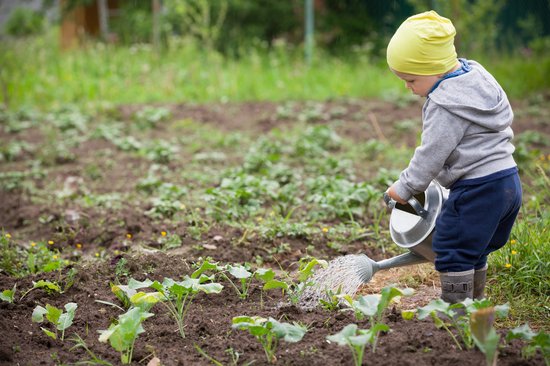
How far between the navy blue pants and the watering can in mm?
95

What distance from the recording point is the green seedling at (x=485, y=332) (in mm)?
2182

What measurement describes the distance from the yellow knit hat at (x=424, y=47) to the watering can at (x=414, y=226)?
49cm

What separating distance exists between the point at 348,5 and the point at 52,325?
1133cm

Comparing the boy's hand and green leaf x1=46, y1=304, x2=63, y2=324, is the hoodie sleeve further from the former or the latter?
green leaf x1=46, y1=304, x2=63, y2=324

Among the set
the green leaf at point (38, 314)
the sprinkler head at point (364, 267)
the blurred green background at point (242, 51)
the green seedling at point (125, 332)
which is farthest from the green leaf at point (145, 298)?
the blurred green background at point (242, 51)

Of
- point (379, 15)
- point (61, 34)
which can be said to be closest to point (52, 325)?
point (379, 15)

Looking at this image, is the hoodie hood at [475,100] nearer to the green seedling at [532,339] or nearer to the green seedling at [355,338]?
the green seedling at [532,339]

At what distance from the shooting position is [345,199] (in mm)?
4227

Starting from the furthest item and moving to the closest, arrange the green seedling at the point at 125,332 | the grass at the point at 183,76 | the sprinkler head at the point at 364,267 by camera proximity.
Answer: the grass at the point at 183,76 → the sprinkler head at the point at 364,267 → the green seedling at the point at 125,332

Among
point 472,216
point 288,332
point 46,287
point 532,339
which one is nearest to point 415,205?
point 472,216

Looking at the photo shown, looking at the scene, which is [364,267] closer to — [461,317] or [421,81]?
[461,317]

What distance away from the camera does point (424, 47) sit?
2.72 meters

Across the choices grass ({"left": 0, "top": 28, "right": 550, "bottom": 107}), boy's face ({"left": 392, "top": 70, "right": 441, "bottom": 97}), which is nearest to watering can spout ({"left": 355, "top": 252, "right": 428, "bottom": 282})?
boy's face ({"left": 392, "top": 70, "right": 441, "bottom": 97})

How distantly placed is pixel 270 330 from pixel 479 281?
40.7 inches
